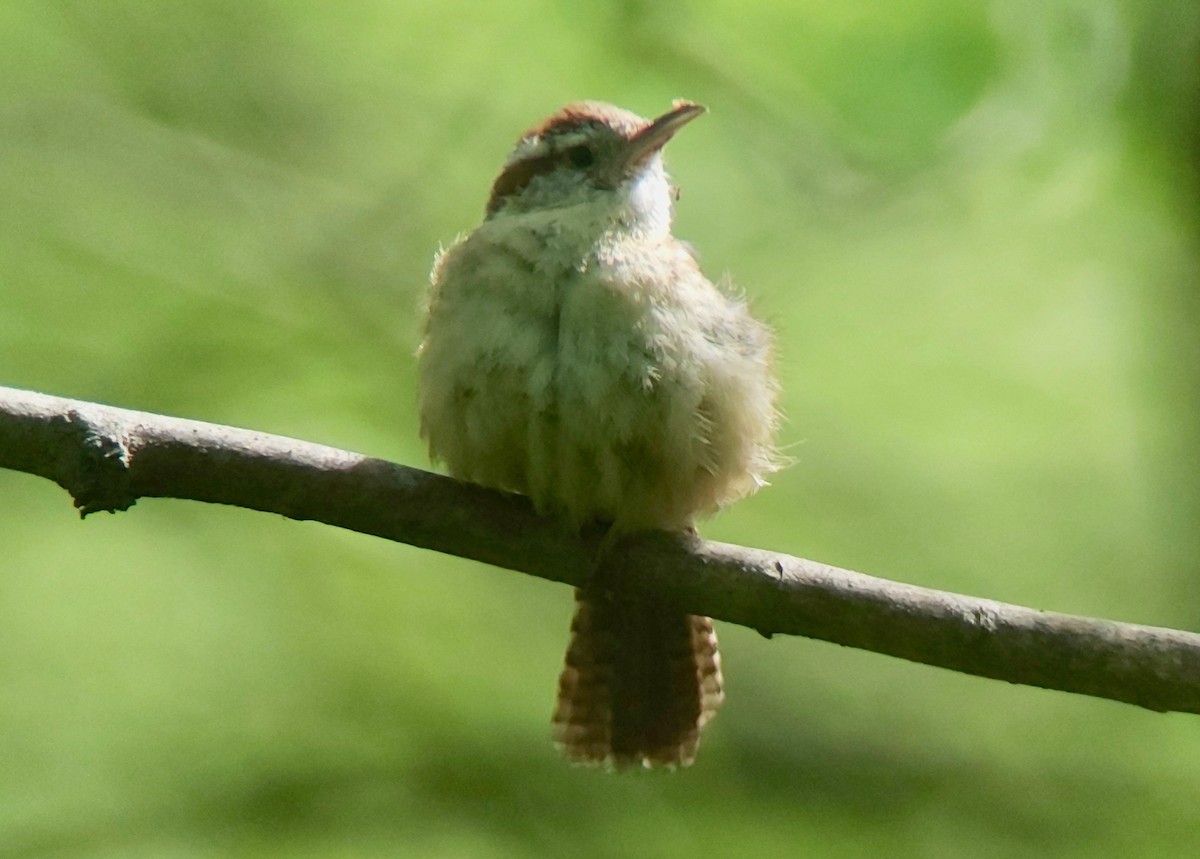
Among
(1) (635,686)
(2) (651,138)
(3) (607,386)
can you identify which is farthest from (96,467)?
(2) (651,138)

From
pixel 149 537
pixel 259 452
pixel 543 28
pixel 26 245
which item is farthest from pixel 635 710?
pixel 26 245

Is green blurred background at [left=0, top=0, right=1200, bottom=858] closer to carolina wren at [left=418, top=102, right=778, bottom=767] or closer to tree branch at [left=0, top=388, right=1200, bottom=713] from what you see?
carolina wren at [left=418, top=102, right=778, bottom=767]

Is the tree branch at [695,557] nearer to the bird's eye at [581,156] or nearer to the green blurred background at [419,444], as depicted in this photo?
the bird's eye at [581,156]

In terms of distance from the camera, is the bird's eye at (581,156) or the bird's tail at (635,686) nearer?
the bird's tail at (635,686)

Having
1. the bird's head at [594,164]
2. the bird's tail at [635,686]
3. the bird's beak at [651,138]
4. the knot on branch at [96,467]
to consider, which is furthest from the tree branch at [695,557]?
the bird's beak at [651,138]

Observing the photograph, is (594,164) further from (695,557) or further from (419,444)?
(419,444)

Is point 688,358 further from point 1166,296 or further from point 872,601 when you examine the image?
point 1166,296
